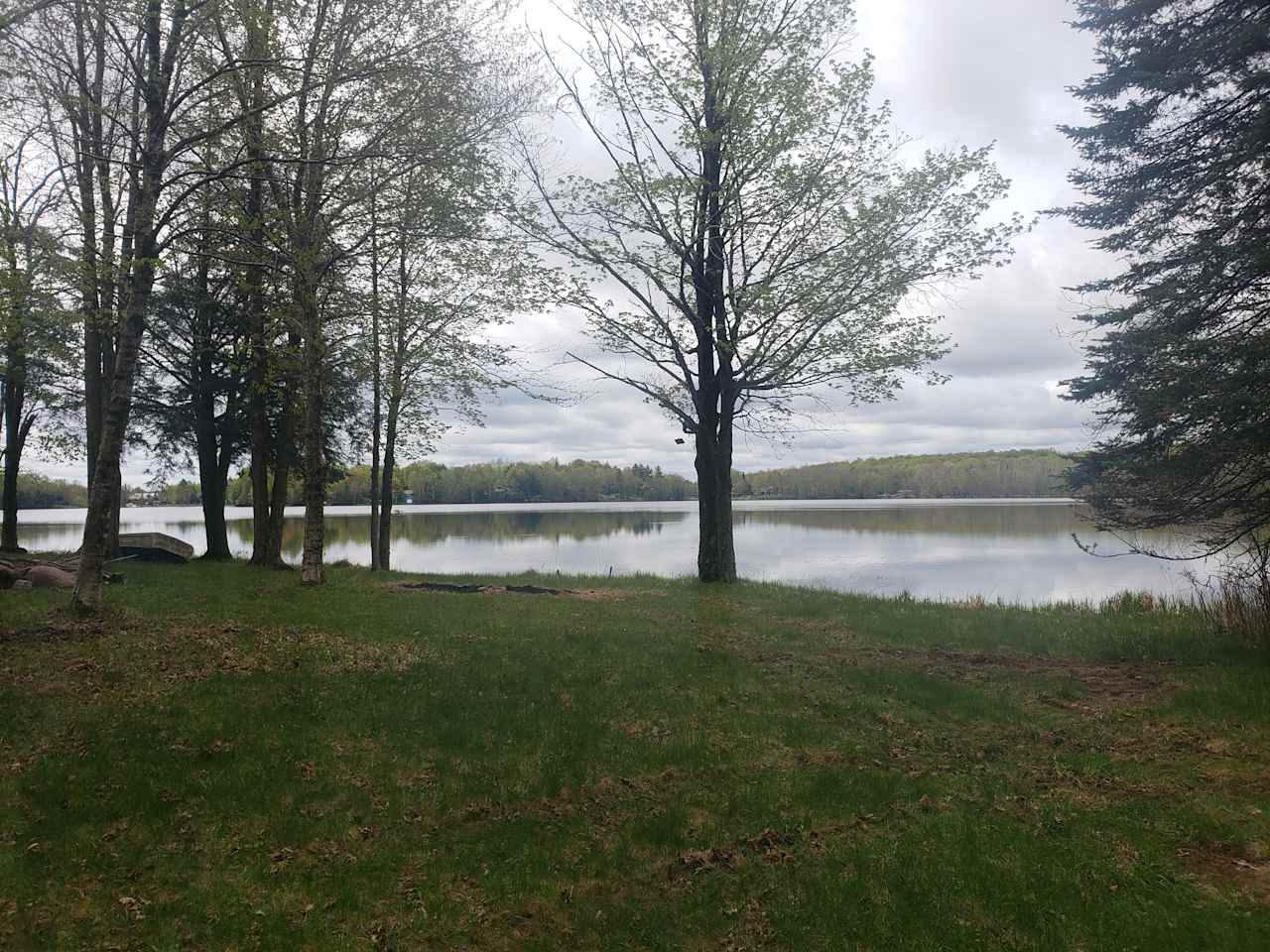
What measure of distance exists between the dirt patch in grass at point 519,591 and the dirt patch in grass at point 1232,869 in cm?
1060

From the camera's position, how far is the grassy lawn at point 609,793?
16.4ft

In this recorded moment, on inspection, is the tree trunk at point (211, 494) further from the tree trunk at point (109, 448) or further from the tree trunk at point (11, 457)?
the tree trunk at point (109, 448)

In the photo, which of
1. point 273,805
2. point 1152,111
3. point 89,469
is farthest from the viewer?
point 89,469

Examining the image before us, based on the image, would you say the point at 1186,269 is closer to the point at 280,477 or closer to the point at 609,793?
the point at 609,793

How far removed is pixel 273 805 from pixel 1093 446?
14877mm

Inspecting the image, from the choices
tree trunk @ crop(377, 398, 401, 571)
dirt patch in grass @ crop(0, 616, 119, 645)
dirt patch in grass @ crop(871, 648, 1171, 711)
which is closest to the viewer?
dirt patch in grass @ crop(871, 648, 1171, 711)

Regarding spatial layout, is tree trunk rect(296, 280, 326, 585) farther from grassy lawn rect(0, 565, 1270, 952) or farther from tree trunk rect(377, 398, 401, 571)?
tree trunk rect(377, 398, 401, 571)

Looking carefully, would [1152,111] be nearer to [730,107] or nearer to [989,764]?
[730,107]

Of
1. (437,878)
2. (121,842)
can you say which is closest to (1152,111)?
(437,878)

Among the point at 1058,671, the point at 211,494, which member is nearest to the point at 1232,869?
the point at 1058,671

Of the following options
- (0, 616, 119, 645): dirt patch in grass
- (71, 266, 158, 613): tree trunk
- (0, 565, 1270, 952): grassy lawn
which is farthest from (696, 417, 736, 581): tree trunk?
(0, 616, 119, 645): dirt patch in grass

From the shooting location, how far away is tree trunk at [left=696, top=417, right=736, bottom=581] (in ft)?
60.4

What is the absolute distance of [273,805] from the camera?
6.07 metres

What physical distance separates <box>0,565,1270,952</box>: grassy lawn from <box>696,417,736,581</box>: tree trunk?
7485mm
